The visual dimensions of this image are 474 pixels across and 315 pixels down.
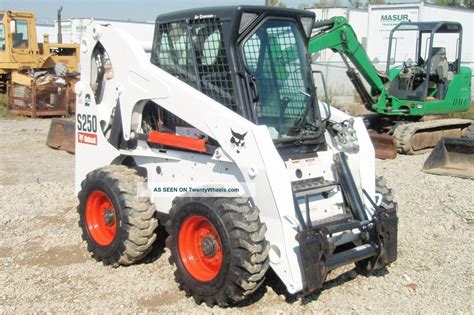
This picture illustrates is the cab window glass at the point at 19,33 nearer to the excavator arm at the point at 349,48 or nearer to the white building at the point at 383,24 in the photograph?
the white building at the point at 383,24

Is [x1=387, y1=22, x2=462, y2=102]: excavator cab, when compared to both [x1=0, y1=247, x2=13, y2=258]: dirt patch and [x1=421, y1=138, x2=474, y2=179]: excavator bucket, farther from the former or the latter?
[x1=0, y1=247, x2=13, y2=258]: dirt patch

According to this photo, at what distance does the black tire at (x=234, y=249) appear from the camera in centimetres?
403

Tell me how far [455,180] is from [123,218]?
5571mm

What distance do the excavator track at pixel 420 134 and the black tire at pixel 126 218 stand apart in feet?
24.1

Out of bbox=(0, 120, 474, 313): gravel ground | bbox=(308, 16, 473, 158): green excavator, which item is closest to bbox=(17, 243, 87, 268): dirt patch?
bbox=(0, 120, 474, 313): gravel ground

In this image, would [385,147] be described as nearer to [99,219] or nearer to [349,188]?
[349,188]

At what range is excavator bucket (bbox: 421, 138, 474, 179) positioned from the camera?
9.19m

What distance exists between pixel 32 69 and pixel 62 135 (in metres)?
7.90

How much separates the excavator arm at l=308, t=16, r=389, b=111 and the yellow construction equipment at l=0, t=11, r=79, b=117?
820 cm

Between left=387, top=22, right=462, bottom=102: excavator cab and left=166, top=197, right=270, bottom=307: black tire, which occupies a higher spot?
left=387, top=22, right=462, bottom=102: excavator cab

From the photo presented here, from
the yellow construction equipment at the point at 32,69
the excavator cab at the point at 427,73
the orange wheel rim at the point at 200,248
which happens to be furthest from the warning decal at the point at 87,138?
the yellow construction equipment at the point at 32,69

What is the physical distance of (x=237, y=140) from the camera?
4.25m

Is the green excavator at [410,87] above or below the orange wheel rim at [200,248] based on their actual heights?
above

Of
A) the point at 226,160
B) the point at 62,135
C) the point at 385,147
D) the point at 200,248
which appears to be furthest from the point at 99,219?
the point at 385,147
